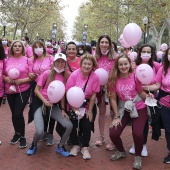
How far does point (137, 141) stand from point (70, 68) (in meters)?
1.87

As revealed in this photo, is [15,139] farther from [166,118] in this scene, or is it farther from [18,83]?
[166,118]

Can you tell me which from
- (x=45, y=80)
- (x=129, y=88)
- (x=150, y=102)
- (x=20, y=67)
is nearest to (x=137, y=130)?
(x=150, y=102)

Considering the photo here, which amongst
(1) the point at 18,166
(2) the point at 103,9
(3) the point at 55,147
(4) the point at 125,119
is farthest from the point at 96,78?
(2) the point at 103,9

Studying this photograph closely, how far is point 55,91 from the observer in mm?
4145

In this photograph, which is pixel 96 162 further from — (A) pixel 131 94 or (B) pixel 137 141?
(A) pixel 131 94

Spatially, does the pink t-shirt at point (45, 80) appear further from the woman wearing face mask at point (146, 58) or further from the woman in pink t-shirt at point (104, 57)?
the woman wearing face mask at point (146, 58)

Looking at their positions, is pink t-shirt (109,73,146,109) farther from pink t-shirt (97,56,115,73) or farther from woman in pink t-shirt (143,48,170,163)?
pink t-shirt (97,56,115,73)

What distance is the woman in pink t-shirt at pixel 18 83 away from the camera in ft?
15.6

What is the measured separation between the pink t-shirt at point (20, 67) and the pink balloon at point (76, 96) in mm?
1125

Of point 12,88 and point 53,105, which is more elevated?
point 12,88

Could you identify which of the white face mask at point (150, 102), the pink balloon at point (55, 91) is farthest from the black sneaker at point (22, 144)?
the white face mask at point (150, 102)

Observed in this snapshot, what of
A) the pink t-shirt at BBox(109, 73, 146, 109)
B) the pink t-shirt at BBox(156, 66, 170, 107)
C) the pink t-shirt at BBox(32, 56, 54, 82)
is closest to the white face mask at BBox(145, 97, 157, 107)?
the pink t-shirt at BBox(109, 73, 146, 109)

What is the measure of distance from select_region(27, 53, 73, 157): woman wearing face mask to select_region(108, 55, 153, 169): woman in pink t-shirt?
83 centimetres

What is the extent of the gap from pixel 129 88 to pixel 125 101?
0.82 ft
